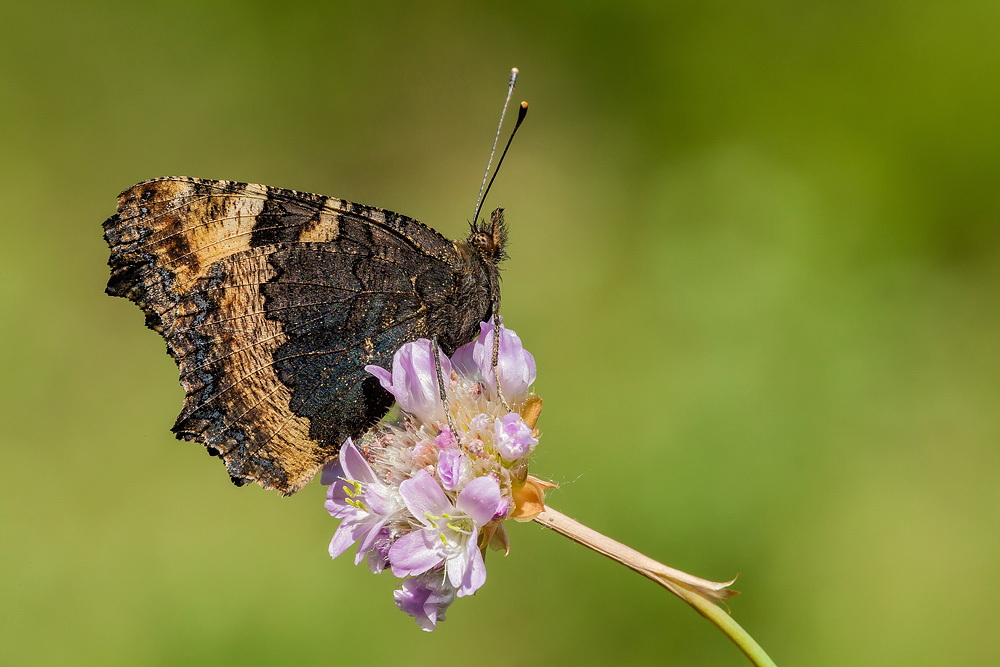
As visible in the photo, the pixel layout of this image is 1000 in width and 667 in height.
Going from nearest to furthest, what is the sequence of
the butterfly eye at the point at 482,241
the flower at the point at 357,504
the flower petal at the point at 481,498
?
the flower petal at the point at 481,498
the flower at the point at 357,504
the butterfly eye at the point at 482,241

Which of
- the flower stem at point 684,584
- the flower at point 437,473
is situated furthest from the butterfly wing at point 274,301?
the flower stem at point 684,584

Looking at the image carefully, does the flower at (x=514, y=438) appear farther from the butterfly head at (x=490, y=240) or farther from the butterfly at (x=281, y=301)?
the butterfly head at (x=490, y=240)

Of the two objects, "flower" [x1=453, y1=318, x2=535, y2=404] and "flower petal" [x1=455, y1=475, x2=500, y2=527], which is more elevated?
"flower" [x1=453, y1=318, x2=535, y2=404]

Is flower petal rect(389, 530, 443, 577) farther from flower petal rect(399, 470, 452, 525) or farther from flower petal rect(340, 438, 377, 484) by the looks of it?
flower petal rect(340, 438, 377, 484)

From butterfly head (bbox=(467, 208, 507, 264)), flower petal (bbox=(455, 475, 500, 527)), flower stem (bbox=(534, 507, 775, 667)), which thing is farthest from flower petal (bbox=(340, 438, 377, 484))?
butterfly head (bbox=(467, 208, 507, 264))

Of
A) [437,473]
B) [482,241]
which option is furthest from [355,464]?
[482,241]

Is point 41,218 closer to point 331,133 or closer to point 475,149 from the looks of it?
point 331,133
